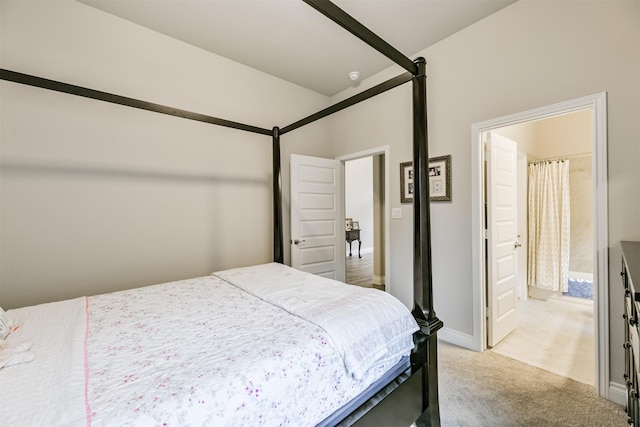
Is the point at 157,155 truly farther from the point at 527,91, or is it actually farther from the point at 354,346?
the point at 527,91

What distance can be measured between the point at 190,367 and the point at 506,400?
2.06m

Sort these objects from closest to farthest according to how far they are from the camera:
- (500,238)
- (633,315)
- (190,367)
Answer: (190,367) < (633,315) < (500,238)

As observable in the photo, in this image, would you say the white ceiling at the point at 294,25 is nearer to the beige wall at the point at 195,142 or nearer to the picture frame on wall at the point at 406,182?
the beige wall at the point at 195,142

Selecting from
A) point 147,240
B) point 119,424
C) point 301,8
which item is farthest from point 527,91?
point 147,240

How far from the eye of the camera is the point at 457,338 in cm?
250

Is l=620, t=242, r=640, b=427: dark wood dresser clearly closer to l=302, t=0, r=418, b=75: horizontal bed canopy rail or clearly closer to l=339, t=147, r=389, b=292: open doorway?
l=302, t=0, r=418, b=75: horizontal bed canopy rail

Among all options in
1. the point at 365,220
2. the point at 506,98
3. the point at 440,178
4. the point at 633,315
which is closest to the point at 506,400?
the point at 633,315

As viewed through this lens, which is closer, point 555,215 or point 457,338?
point 457,338

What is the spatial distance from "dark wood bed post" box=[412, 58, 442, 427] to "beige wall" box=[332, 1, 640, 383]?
1283mm

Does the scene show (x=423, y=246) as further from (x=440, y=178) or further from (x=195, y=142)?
(x=195, y=142)

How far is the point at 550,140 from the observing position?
→ 12.6 ft

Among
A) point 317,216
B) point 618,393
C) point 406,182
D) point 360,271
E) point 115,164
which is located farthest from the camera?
point 360,271

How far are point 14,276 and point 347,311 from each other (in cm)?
235

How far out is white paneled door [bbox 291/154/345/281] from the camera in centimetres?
313
